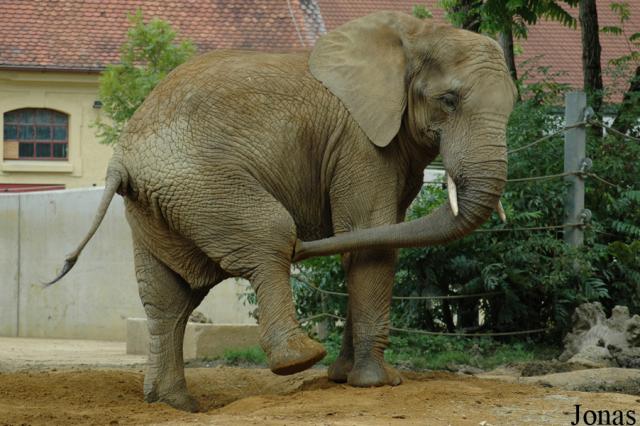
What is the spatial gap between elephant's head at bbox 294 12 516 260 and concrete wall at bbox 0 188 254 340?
11.3m

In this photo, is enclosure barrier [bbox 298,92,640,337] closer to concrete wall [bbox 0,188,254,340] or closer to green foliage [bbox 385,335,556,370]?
green foliage [bbox 385,335,556,370]

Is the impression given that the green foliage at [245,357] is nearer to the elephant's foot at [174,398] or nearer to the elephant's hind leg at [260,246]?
the elephant's foot at [174,398]

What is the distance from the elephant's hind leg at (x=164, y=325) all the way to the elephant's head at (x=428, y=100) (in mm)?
979

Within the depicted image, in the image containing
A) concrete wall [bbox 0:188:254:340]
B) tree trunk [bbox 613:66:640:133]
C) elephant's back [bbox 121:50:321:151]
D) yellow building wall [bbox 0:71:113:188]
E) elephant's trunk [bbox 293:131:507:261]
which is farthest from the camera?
yellow building wall [bbox 0:71:113:188]

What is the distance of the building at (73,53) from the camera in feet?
104

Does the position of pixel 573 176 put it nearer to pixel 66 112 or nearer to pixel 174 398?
pixel 174 398

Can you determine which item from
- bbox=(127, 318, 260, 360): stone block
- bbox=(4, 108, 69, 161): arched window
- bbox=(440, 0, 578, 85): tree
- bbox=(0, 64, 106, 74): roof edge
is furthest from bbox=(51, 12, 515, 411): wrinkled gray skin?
bbox=(4, 108, 69, 161): arched window

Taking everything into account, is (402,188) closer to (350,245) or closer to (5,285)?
(350,245)

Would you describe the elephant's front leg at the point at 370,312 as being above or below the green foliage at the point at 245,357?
above

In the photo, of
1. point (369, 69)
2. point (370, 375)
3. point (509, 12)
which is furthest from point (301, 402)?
point (509, 12)

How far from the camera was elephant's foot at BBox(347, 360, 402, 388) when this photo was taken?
867 centimetres

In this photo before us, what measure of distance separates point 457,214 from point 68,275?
1307 cm

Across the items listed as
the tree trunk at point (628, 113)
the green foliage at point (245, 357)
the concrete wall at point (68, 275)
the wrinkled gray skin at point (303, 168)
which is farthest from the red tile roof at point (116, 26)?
the wrinkled gray skin at point (303, 168)

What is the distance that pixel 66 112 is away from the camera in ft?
106
